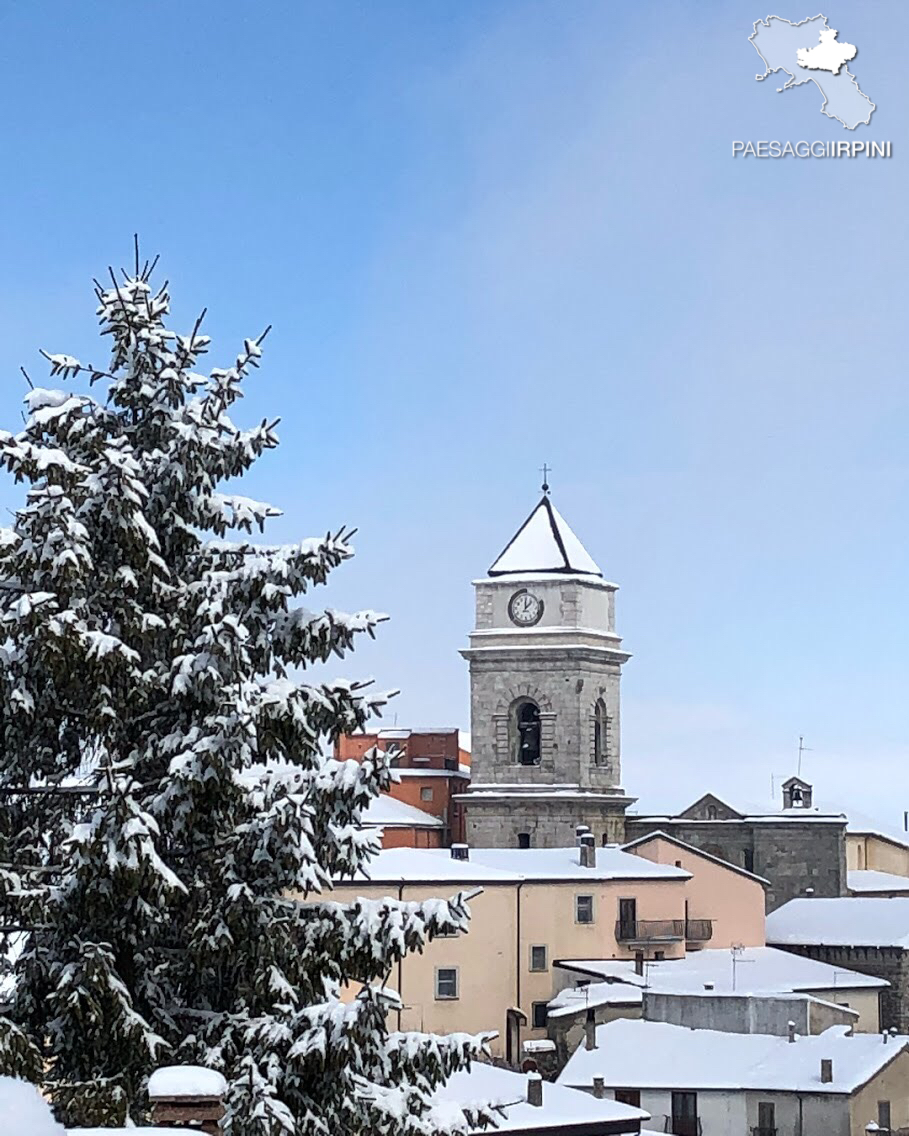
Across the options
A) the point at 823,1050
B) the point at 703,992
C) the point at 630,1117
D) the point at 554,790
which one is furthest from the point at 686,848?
the point at 630,1117

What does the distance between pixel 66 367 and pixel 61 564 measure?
2036 mm

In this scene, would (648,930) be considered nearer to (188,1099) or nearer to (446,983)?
(446,983)

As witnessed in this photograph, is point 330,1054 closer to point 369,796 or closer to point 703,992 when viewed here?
point 369,796

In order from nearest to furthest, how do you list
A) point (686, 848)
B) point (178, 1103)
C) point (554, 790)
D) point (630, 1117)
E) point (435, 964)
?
point (178, 1103)
point (630, 1117)
point (435, 964)
point (686, 848)
point (554, 790)

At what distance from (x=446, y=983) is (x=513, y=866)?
6.20 metres

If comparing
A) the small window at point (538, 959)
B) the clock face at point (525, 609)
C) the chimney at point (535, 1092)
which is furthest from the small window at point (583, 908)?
the chimney at point (535, 1092)

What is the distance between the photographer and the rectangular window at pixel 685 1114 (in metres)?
34.8

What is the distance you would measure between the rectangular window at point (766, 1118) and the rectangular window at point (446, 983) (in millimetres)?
15283

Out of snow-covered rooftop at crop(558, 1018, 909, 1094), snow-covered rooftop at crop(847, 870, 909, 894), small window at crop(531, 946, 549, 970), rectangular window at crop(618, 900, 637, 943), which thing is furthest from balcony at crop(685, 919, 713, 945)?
snow-covered rooftop at crop(558, 1018, 909, 1094)

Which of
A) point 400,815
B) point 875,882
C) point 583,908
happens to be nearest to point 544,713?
point 400,815

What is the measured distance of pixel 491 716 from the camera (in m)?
66.9

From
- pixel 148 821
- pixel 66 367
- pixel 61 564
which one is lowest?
pixel 148 821

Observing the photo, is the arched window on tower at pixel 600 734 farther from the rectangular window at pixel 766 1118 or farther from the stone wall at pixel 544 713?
the rectangular window at pixel 766 1118

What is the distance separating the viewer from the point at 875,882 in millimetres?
69312
